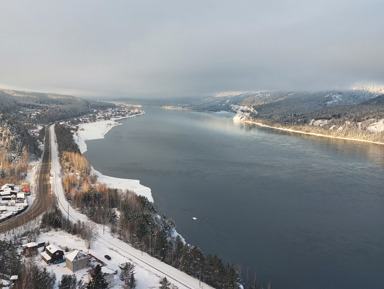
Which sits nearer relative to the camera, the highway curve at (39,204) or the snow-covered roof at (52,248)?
the snow-covered roof at (52,248)

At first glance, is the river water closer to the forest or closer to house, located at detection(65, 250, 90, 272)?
the forest

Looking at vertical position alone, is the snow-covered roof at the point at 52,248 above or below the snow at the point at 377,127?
below

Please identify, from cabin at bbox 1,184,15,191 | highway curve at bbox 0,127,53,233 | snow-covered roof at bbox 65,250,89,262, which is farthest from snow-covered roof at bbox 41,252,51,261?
cabin at bbox 1,184,15,191

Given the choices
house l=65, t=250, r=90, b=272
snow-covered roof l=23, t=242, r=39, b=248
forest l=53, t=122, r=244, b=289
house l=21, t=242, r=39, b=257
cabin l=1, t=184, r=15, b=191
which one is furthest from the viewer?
cabin l=1, t=184, r=15, b=191

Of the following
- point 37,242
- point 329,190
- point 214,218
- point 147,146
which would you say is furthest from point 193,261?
point 147,146

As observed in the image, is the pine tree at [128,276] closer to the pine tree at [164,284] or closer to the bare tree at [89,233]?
the pine tree at [164,284]

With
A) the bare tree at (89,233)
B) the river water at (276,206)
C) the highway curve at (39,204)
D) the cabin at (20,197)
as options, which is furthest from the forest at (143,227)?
the cabin at (20,197)
